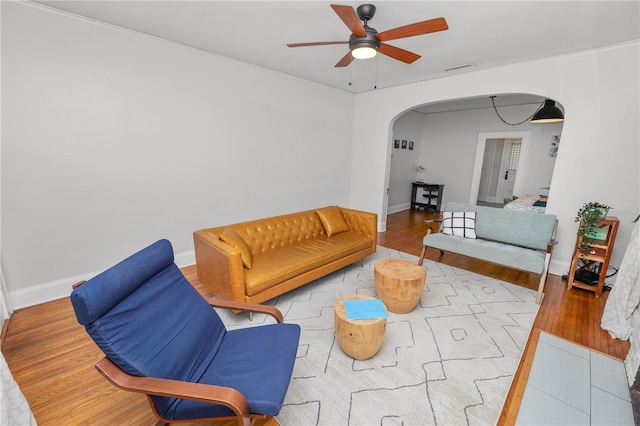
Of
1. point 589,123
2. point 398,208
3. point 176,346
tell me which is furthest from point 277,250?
point 398,208

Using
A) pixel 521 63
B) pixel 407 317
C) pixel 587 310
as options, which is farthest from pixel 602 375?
pixel 521 63

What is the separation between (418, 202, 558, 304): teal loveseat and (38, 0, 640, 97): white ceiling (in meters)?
1.91

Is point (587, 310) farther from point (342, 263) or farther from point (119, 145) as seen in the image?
point (119, 145)

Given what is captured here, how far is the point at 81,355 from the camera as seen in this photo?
2.11m

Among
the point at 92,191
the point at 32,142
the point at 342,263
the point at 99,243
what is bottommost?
the point at 342,263

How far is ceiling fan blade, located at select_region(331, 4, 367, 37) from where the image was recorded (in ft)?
5.84

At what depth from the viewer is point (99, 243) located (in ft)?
9.90

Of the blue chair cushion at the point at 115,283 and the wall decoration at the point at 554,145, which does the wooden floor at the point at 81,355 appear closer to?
the blue chair cushion at the point at 115,283

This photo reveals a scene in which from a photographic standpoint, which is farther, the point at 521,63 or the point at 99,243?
the point at 521,63

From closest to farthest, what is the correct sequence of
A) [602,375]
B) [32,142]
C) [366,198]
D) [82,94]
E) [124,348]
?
1. [124,348]
2. [602,375]
3. [32,142]
4. [82,94]
5. [366,198]

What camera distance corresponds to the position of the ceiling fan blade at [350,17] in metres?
1.78

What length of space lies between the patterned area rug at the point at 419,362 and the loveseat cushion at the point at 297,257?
0.34 meters

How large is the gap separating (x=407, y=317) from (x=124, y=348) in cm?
221

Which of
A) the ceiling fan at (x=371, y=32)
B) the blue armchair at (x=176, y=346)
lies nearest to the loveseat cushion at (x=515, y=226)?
the ceiling fan at (x=371, y=32)
